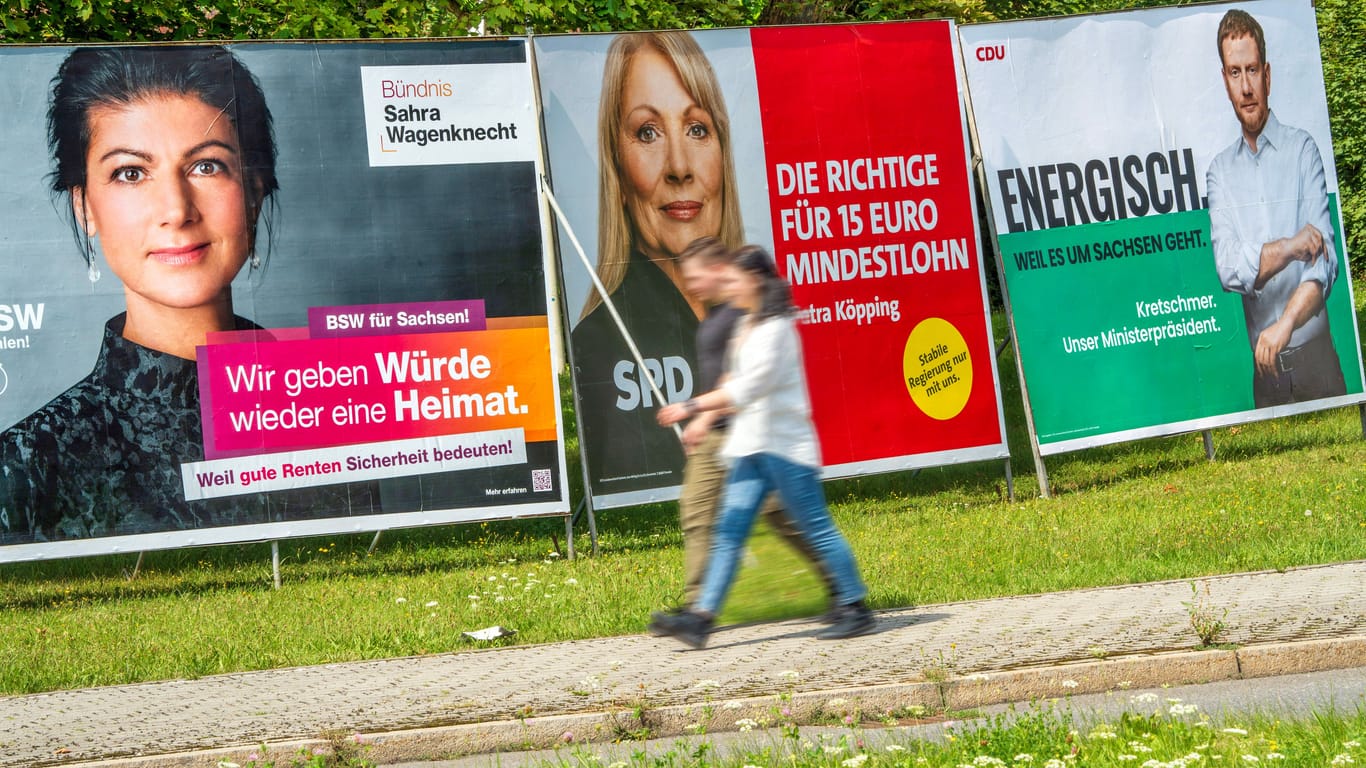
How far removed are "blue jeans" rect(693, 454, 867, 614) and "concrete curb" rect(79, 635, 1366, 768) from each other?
3.23ft

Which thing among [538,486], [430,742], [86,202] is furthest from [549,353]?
[430,742]

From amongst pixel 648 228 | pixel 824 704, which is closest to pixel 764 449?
pixel 824 704

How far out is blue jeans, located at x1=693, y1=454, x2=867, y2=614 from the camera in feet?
21.3

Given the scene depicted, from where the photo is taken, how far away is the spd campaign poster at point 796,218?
1068cm

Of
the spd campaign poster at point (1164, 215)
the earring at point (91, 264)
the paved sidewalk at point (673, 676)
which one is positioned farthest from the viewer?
the spd campaign poster at point (1164, 215)

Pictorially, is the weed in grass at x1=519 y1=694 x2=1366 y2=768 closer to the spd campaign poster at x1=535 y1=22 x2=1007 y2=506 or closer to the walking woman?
the walking woman

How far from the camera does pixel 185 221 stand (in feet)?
32.7

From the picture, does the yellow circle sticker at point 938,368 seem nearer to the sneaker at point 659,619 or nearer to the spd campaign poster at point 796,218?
the spd campaign poster at point 796,218

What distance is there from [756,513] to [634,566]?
347 centimetres

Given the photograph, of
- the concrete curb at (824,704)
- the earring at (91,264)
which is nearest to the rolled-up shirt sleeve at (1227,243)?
the concrete curb at (824,704)

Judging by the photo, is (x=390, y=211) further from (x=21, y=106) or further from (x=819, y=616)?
(x=819, y=616)

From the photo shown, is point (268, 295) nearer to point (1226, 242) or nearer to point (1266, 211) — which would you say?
point (1226, 242)

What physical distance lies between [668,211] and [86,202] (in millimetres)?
4271

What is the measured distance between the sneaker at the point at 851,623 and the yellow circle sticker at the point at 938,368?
512 cm
